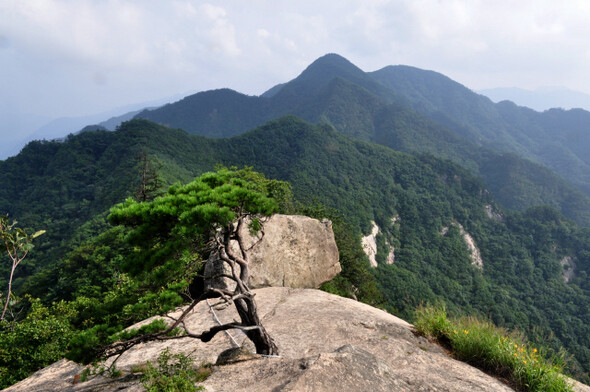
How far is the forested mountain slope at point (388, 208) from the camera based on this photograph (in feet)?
187

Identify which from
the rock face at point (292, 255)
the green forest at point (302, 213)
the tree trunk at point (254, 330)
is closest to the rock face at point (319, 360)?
the tree trunk at point (254, 330)

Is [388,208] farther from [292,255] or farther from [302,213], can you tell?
[292,255]

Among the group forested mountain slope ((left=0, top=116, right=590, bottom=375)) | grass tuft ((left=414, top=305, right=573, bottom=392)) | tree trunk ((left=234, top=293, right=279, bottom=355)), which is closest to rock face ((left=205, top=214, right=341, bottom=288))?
tree trunk ((left=234, top=293, right=279, bottom=355))

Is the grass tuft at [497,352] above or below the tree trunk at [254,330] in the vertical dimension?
below

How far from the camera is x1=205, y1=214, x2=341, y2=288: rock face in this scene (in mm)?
12047

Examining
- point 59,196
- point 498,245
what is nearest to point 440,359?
point 59,196

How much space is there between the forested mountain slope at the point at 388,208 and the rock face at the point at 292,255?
1046 inches

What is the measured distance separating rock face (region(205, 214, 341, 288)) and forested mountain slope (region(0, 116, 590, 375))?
87.2 ft

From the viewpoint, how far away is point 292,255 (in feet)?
43.3

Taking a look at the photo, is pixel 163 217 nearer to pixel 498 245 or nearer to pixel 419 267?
pixel 419 267

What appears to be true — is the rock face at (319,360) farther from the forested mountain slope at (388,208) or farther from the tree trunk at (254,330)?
the forested mountain slope at (388,208)

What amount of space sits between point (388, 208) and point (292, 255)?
84.6m

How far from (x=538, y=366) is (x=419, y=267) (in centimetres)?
7276

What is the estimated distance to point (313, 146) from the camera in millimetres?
113688
